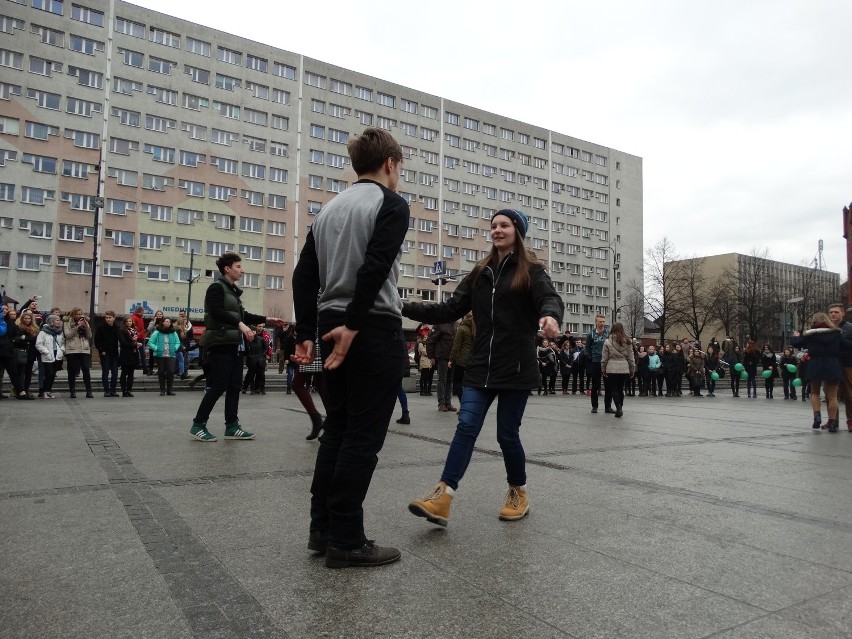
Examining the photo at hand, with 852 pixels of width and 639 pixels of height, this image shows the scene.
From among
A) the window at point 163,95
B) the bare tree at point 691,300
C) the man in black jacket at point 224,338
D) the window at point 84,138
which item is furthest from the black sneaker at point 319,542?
the window at point 163,95

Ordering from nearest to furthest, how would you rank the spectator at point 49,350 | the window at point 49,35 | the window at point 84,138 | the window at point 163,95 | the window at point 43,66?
the spectator at point 49,350 < the window at point 43,66 < the window at point 49,35 < the window at point 84,138 < the window at point 163,95

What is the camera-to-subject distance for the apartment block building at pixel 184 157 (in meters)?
54.4

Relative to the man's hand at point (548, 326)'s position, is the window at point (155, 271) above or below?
above

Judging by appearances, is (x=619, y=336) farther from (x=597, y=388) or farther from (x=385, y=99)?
(x=385, y=99)

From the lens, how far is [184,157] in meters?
61.3

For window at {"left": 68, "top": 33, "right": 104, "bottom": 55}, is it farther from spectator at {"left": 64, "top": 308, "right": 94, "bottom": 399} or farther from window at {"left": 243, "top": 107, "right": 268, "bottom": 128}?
spectator at {"left": 64, "top": 308, "right": 94, "bottom": 399}

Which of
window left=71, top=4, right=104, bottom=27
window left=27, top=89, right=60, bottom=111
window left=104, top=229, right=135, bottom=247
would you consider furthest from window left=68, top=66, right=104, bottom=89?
window left=104, top=229, right=135, bottom=247

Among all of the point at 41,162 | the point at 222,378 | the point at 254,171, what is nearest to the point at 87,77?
the point at 41,162

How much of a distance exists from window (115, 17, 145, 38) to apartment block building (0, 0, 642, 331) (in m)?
0.11

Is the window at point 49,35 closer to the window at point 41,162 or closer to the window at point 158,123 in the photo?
the window at point 158,123

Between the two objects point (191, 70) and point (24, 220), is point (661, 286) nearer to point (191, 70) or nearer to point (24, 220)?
point (191, 70)

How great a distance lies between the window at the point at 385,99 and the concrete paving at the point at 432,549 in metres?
71.7

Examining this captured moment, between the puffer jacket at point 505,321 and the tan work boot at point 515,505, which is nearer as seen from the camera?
the tan work boot at point 515,505

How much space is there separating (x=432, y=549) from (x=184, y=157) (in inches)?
2517
